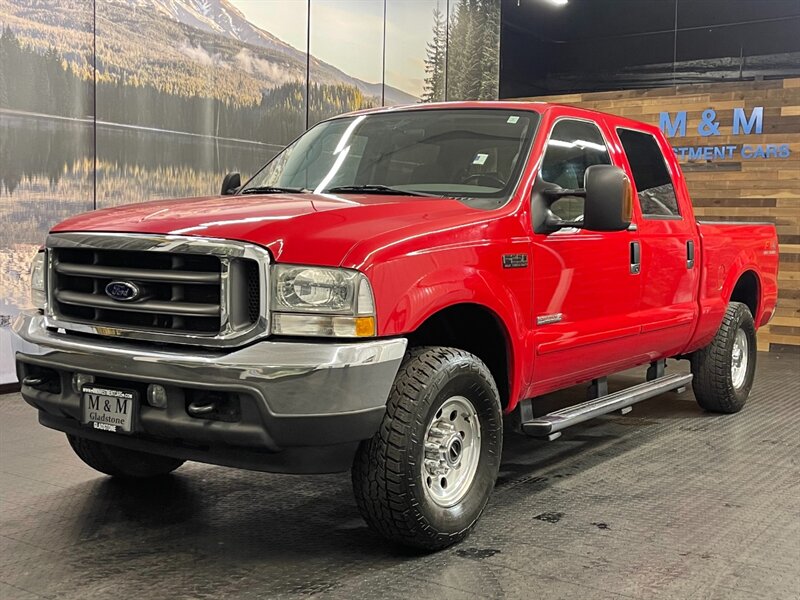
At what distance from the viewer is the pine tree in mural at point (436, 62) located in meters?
10.9

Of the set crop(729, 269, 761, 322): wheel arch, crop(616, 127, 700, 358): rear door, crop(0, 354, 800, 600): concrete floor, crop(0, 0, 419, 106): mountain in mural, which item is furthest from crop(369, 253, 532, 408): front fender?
crop(0, 0, 419, 106): mountain in mural

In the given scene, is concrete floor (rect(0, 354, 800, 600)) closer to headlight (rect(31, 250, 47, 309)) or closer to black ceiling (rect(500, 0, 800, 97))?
headlight (rect(31, 250, 47, 309))

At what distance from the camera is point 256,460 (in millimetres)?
2926

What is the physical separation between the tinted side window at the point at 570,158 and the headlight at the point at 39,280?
213 centimetres

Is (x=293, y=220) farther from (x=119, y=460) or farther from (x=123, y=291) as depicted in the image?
(x=119, y=460)

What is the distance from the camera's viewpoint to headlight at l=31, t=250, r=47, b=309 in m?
3.42

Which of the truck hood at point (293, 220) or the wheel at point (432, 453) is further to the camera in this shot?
the wheel at point (432, 453)

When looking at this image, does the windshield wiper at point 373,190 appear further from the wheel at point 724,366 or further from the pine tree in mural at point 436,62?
the pine tree in mural at point 436,62

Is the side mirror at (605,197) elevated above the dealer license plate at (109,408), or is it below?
above

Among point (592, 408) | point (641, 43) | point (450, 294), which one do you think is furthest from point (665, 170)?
point (641, 43)

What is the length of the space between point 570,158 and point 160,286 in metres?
2.13

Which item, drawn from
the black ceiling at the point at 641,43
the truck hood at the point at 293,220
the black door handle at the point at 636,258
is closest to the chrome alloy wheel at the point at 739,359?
the black door handle at the point at 636,258

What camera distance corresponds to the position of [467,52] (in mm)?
11422

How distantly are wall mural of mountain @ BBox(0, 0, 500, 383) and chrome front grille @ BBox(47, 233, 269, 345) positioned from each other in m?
3.34
